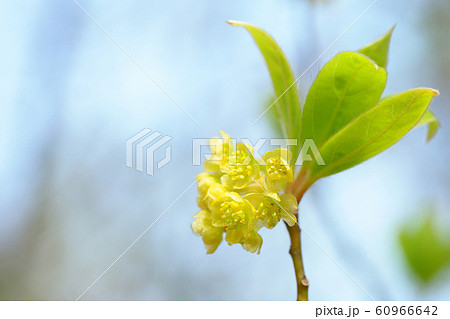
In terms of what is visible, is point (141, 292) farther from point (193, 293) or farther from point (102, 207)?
point (102, 207)

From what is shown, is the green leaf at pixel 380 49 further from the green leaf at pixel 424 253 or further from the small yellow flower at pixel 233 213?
the green leaf at pixel 424 253

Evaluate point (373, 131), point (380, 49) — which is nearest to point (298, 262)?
point (373, 131)

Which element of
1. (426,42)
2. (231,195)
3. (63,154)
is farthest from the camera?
(63,154)

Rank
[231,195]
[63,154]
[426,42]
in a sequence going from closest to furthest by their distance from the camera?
[231,195], [426,42], [63,154]

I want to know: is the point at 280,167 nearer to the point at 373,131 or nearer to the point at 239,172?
the point at 239,172

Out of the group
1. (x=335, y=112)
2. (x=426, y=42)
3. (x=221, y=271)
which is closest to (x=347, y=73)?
(x=335, y=112)

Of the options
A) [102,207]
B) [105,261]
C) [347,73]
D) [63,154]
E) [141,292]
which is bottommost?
[141,292]
